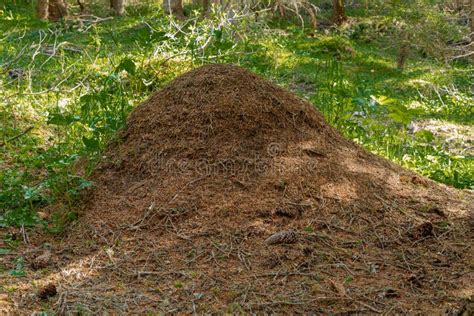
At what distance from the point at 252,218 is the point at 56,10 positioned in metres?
13.8

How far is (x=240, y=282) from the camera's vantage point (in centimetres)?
352

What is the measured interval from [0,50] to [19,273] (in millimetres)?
6315

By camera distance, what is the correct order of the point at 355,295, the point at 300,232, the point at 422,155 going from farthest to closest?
the point at 422,155 < the point at 300,232 < the point at 355,295

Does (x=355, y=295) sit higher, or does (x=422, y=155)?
(x=355, y=295)

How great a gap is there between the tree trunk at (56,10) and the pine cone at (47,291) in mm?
13687

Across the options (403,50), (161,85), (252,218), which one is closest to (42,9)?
(403,50)

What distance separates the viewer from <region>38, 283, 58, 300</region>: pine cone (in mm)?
3375

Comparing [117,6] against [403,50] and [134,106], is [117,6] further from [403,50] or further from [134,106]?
[134,106]

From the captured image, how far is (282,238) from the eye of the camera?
12.6 feet

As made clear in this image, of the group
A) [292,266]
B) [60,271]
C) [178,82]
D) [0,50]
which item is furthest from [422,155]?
[0,50]

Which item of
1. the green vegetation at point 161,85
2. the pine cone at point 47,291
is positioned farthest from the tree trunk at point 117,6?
the pine cone at point 47,291

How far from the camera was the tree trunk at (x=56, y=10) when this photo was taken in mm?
16031

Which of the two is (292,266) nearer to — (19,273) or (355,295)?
(355,295)

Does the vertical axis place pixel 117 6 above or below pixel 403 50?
below
